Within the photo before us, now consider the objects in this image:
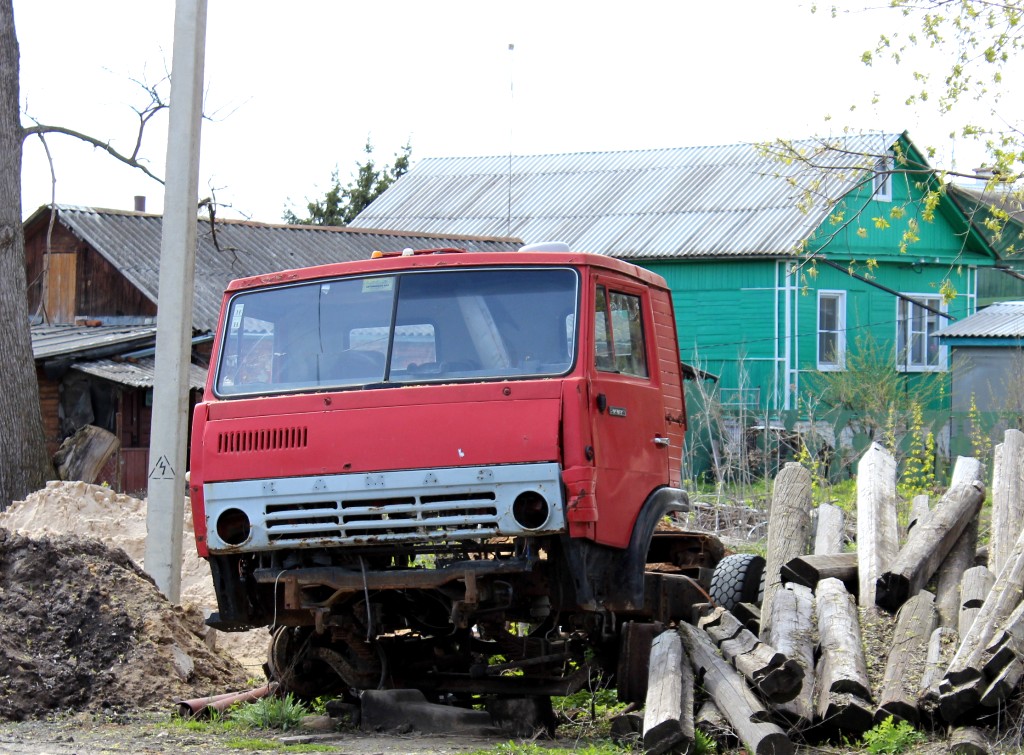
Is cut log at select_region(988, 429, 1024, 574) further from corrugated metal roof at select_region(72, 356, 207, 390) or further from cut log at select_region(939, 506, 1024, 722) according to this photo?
corrugated metal roof at select_region(72, 356, 207, 390)

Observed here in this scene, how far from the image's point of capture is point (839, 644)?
8.55 metres

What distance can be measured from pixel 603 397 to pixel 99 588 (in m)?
4.17

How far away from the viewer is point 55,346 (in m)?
24.3

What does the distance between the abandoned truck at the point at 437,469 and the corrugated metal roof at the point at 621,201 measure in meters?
23.0

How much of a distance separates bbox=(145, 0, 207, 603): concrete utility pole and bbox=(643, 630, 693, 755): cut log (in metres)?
4.60

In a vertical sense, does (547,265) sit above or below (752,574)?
above

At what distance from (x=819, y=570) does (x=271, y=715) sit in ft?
14.6

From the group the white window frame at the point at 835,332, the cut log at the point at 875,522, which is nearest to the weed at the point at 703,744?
the cut log at the point at 875,522

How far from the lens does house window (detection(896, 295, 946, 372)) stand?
1358 inches

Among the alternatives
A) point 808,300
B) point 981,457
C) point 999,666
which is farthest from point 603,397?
point 808,300

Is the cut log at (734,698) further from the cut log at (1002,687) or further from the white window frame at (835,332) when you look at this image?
the white window frame at (835,332)

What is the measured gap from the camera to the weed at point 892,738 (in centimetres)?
740

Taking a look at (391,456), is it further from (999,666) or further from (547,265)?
(999,666)

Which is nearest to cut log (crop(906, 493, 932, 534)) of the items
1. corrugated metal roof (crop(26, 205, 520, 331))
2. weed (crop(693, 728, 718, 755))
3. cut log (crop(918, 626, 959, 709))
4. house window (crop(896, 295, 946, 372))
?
cut log (crop(918, 626, 959, 709))
